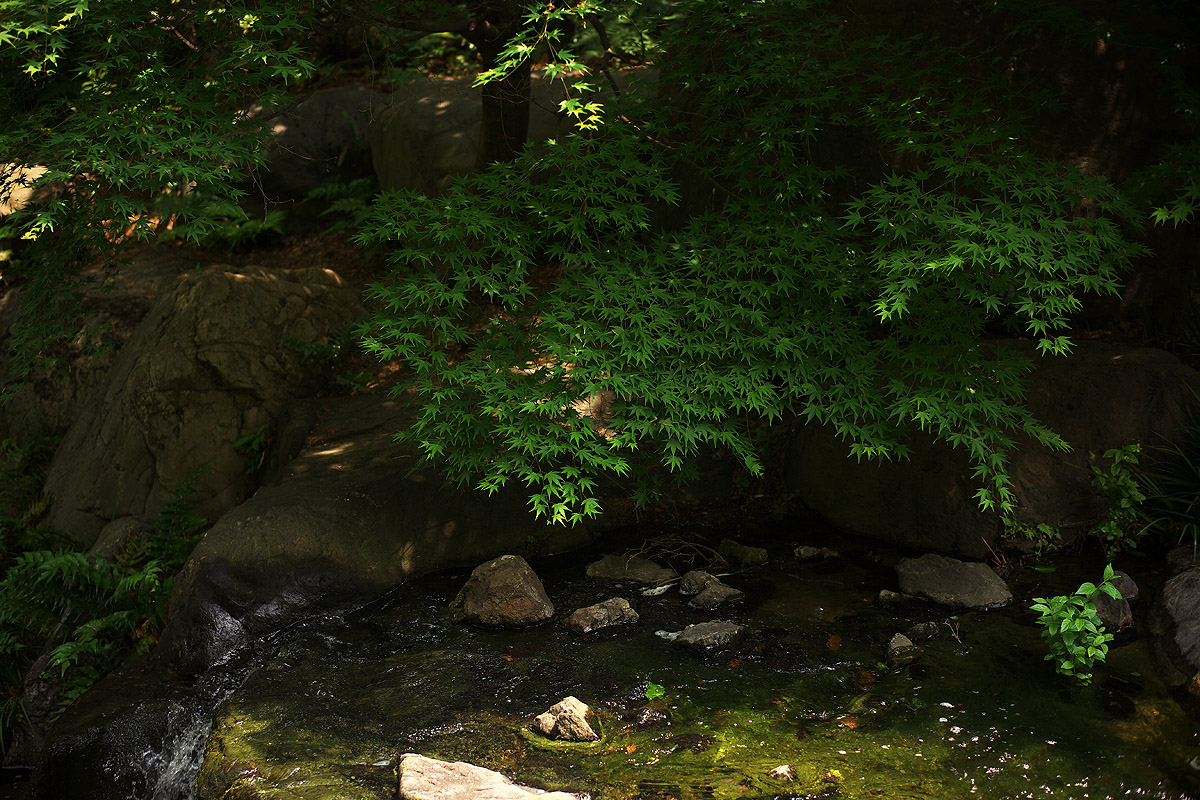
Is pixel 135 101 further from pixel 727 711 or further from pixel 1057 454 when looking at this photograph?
pixel 1057 454

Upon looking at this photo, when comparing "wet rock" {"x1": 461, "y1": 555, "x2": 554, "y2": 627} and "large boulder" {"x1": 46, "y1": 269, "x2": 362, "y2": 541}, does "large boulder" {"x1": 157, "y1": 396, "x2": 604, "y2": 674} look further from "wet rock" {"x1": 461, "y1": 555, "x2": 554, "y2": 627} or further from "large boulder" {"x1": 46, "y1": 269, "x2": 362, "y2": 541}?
"large boulder" {"x1": 46, "y1": 269, "x2": 362, "y2": 541}

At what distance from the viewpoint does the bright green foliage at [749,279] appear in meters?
4.37

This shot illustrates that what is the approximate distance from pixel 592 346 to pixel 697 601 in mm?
1896

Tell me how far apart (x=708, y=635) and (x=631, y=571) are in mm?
1070

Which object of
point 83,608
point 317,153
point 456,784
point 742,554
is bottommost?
point 83,608

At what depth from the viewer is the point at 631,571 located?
5723mm

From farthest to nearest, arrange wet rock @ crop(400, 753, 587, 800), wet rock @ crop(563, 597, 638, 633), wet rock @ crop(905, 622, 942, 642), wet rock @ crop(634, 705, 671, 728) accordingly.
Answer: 1. wet rock @ crop(563, 597, 638, 633)
2. wet rock @ crop(905, 622, 942, 642)
3. wet rock @ crop(634, 705, 671, 728)
4. wet rock @ crop(400, 753, 587, 800)

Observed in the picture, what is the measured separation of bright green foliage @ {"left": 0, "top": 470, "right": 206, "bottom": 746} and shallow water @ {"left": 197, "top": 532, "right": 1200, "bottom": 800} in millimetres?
1551

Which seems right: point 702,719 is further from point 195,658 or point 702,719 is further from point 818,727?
point 195,658

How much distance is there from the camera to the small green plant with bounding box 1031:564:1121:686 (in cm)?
408

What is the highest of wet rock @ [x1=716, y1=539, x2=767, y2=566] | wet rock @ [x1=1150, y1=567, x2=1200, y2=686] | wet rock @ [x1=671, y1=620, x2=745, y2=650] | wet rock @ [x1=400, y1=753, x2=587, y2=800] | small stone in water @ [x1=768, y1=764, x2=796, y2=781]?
wet rock @ [x1=1150, y1=567, x2=1200, y2=686]

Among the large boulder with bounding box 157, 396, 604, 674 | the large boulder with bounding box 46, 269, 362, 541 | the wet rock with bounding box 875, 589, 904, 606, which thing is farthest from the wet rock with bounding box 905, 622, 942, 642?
the large boulder with bounding box 46, 269, 362, 541

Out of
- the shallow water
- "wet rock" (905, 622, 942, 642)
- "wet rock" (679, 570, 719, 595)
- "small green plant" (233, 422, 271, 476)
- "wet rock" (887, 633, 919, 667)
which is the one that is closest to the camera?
the shallow water

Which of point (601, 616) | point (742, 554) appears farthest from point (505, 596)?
point (742, 554)
